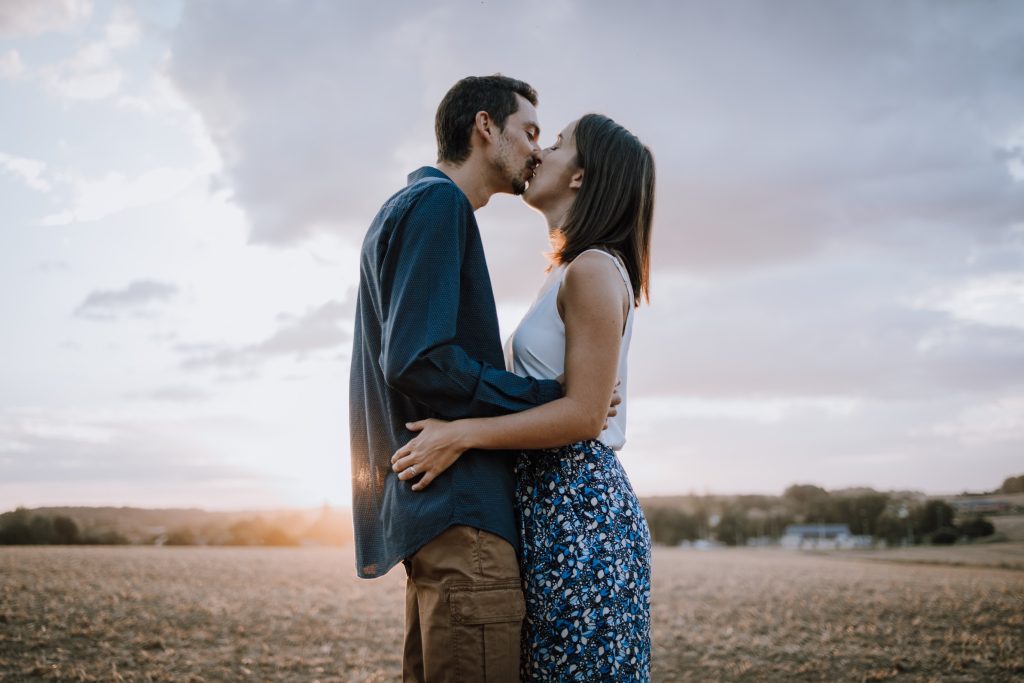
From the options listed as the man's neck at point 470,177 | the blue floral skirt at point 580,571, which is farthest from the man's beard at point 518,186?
the blue floral skirt at point 580,571

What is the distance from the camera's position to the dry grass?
316 inches

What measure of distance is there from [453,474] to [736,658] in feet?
26.0

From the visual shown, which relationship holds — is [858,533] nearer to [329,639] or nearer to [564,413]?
[329,639]

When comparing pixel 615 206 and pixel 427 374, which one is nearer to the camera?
pixel 427 374

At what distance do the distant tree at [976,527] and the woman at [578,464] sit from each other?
125 feet

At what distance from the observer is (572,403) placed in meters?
2.55

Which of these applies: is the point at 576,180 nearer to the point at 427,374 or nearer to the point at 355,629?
the point at 427,374

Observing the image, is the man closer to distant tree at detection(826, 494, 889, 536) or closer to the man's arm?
the man's arm

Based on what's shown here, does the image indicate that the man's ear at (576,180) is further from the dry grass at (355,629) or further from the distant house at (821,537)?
the distant house at (821,537)

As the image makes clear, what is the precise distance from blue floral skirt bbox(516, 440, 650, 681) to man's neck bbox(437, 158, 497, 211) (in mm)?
1107

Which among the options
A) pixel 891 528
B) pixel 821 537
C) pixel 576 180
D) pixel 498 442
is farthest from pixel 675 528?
pixel 498 442

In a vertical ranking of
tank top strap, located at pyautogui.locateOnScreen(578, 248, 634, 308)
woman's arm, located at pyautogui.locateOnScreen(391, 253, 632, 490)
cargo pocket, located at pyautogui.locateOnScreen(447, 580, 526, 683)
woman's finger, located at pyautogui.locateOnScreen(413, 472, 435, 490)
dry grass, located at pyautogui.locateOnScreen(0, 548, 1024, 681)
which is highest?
tank top strap, located at pyautogui.locateOnScreen(578, 248, 634, 308)

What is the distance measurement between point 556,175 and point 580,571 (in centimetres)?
162

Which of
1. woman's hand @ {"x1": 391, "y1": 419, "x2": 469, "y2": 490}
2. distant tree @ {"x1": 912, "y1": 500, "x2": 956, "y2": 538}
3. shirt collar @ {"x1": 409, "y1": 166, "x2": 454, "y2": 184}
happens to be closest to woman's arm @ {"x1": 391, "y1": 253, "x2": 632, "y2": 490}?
woman's hand @ {"x1": 391, "y1": 419, "x2": 469, "y2": 490}
